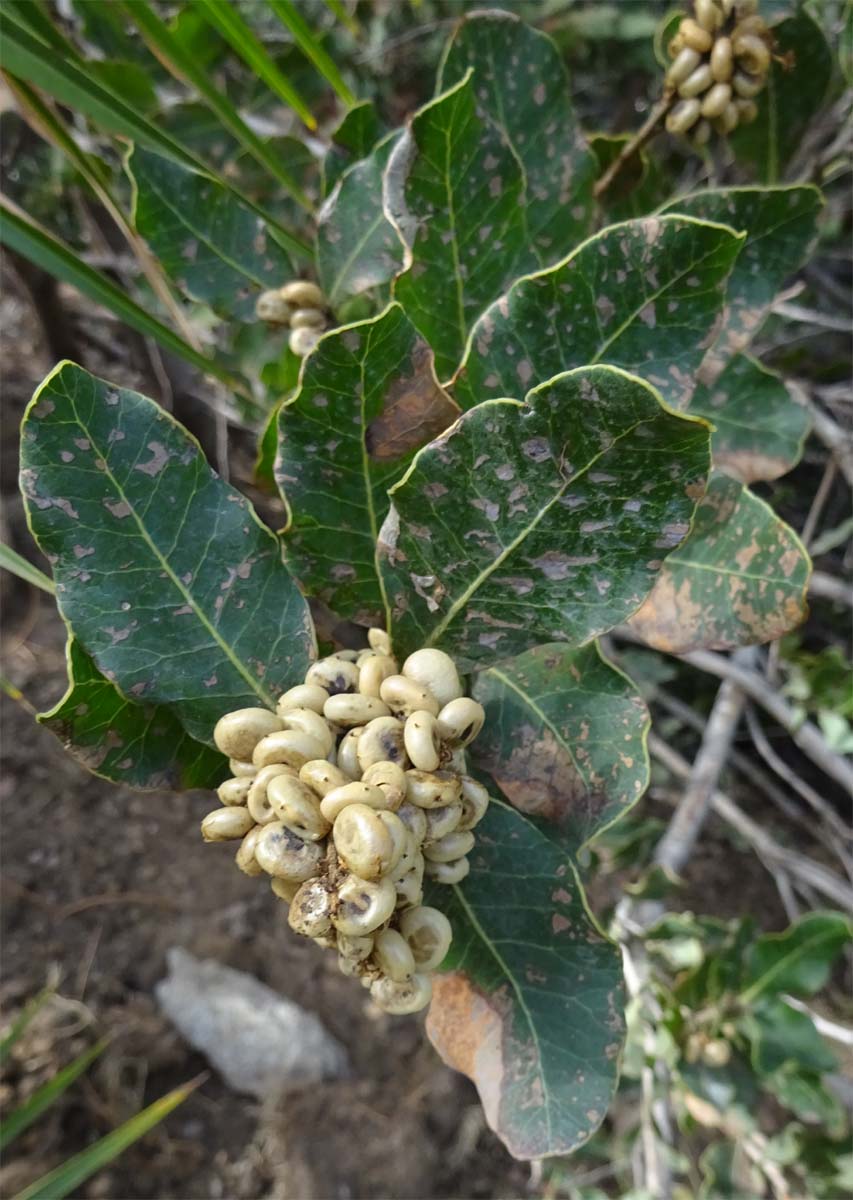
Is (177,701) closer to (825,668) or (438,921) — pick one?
(438,921)

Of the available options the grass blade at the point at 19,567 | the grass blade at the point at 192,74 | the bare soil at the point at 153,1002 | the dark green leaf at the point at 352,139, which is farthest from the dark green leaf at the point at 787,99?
the bare soil at the point at 153,1002

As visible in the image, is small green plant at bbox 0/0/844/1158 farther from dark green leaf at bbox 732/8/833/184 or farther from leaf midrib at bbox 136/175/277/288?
dark green leaf at bbox 732/8/833/184

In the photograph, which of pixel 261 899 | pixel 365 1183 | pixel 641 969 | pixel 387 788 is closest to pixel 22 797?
pixel 261 899

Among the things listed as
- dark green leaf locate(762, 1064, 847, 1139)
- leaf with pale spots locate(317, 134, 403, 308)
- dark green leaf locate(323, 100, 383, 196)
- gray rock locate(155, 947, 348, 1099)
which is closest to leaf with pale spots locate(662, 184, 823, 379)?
leaf with pale spots locate(317, 134, 403, 308)

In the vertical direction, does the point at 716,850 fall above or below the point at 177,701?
below

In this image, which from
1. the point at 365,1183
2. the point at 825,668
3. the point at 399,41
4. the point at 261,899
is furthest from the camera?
the point at 261,899

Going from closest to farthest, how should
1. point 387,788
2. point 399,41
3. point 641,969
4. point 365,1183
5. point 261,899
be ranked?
point 387,788, point 641,969, point 399,41, point 365,1183, point 261,899

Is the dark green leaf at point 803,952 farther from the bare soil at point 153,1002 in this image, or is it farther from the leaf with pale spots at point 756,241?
the bare soil at point 153,1002

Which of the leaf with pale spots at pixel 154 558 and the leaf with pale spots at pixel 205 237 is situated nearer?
the leaf with pale spots at pixel 154 558
